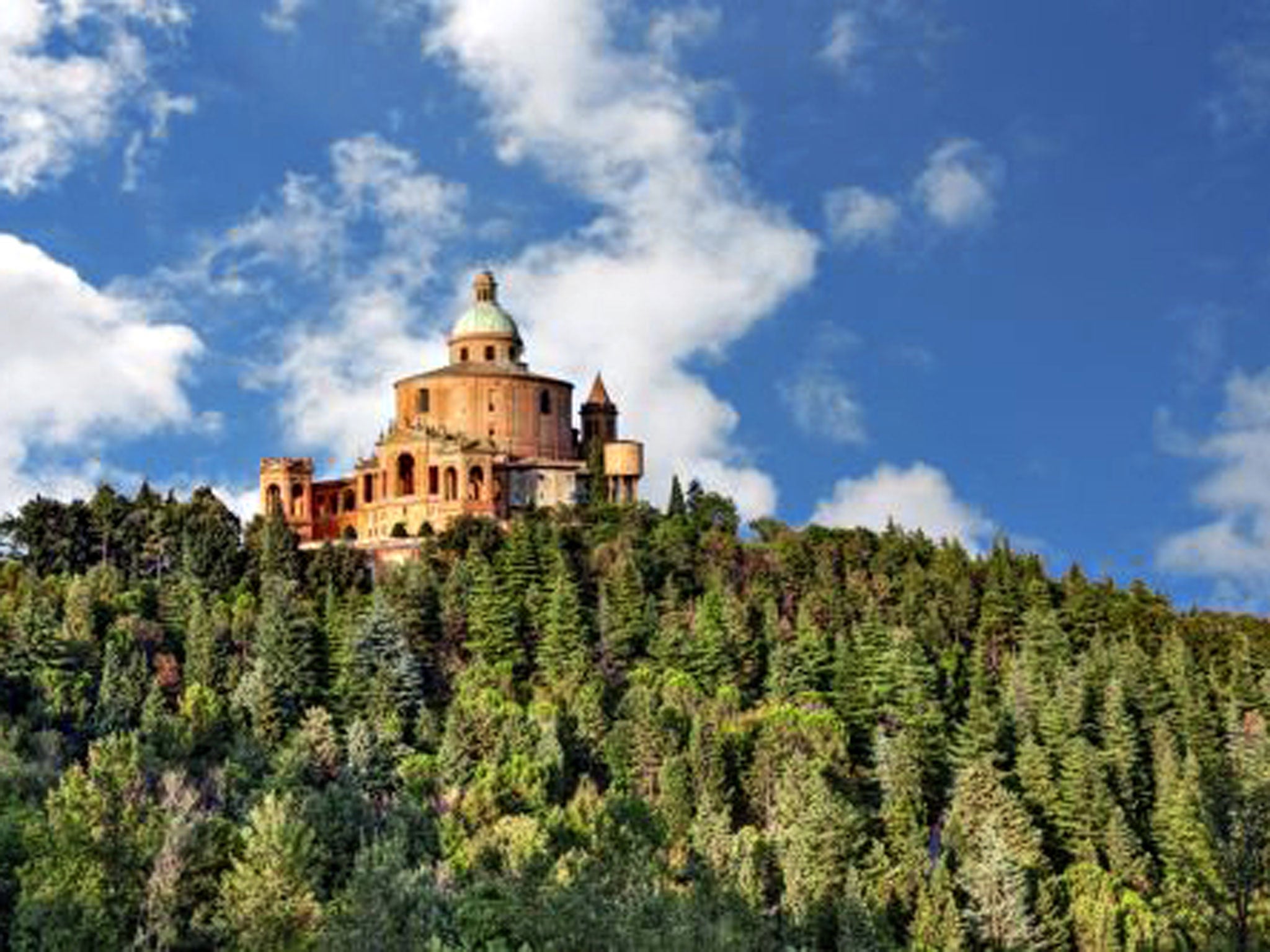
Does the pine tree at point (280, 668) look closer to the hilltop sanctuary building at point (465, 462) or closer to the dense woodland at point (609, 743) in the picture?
the dense woodland at point (609, 743)

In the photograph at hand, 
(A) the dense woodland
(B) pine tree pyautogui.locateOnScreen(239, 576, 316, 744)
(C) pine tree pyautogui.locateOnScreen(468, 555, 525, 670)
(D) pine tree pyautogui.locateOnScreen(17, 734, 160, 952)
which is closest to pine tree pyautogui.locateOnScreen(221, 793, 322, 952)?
(A) the dense woodland

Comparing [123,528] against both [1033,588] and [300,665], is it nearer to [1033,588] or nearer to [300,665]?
[300,665]

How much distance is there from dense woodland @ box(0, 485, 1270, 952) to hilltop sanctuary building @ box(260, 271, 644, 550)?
22.0ft

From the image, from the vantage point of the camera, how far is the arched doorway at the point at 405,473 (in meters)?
103

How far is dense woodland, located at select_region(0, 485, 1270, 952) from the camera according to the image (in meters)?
51.9

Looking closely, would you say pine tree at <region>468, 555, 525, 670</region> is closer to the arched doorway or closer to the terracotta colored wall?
the arched doorway

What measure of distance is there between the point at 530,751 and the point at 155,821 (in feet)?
63.3

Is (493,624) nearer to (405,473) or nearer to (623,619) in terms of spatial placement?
(623,619)

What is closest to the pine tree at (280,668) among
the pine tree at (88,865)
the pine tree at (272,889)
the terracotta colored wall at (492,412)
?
the pine tree at (88,865)

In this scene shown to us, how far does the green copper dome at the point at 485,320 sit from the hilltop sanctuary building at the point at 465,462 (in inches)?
13.6

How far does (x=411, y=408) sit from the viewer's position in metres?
109

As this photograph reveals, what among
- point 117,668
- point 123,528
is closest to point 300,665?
point 117,668

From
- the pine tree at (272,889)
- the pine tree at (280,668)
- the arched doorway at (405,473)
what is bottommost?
the pine tree at (272,889)

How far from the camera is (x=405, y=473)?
10338 centimetres
